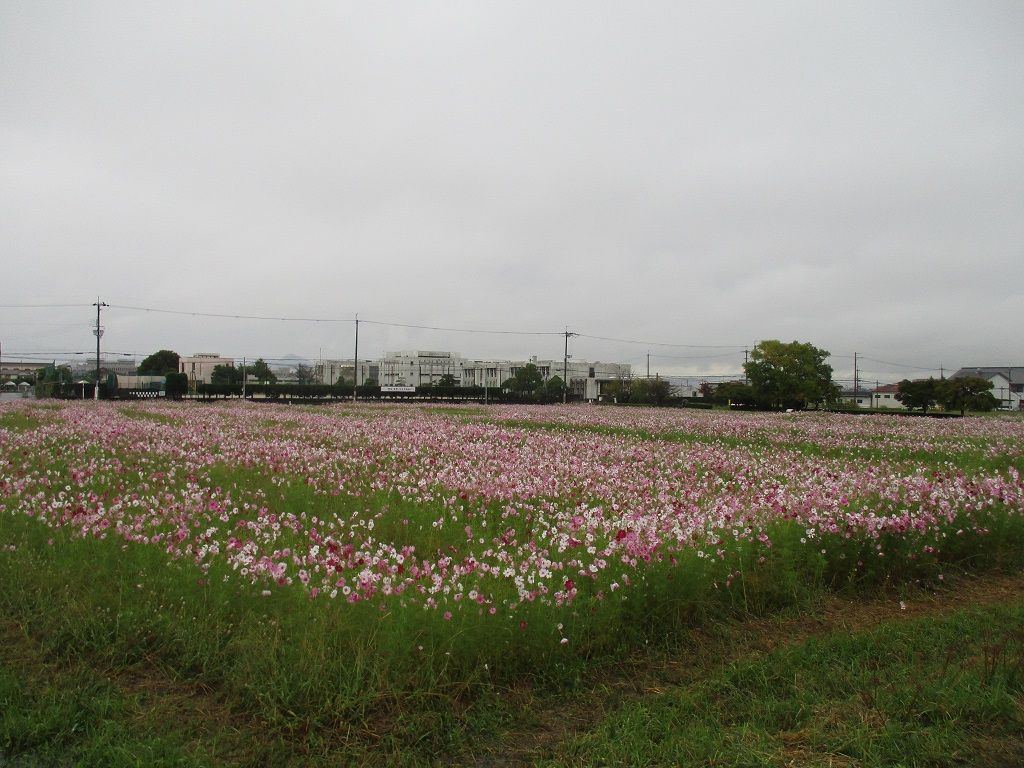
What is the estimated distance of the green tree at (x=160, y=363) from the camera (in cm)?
10131

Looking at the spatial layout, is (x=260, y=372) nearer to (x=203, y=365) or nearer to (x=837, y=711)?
(x=203, y=365)

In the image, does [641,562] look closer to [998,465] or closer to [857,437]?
[998,465]

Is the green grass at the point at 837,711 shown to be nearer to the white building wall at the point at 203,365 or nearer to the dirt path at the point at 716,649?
the dirt path at the point at 716,649

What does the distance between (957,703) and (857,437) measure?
16585mm

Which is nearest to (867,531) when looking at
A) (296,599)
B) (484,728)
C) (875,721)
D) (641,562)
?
(641,562)

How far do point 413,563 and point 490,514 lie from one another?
80.1 inches

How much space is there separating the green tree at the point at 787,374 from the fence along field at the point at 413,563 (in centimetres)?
5161

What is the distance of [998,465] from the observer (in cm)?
1192

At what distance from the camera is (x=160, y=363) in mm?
105000

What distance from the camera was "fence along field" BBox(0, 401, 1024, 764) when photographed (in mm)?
3799

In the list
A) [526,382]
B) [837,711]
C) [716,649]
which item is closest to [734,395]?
[526,382]

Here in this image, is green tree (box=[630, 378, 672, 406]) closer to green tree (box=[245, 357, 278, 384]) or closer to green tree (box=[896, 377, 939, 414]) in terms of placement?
green tree (box=[896, 377, 939, 414])

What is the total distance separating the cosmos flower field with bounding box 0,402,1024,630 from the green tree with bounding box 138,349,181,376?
101320 mm

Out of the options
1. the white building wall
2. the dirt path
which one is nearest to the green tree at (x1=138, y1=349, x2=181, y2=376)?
the white building wall
